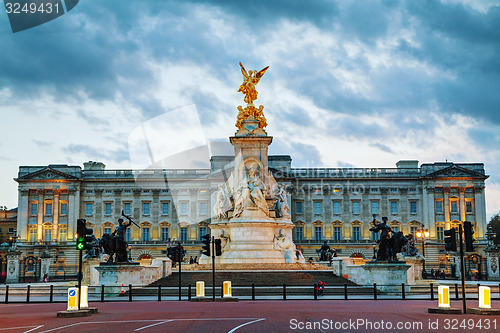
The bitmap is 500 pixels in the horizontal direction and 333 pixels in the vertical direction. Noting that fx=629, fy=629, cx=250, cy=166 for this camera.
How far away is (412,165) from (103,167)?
182ft

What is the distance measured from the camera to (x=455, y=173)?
105500 mm

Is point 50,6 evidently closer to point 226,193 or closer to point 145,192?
point 226,193

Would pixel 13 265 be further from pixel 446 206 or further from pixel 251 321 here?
pixel 446 206

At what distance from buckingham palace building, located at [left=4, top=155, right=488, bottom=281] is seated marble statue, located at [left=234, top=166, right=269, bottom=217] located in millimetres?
52698

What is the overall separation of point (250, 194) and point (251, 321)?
104 feet

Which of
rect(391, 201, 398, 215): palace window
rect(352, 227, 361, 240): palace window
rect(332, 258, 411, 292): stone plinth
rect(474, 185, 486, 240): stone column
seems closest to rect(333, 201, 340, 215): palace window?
rect(352, 227, 361, 240): palace window

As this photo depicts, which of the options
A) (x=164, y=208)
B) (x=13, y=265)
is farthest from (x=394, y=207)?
(x=13, y=265)

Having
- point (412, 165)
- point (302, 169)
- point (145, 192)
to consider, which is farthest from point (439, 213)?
point (145, 192)

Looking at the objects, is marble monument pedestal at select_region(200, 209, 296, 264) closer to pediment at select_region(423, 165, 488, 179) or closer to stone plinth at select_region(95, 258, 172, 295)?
stone plinth at select_region(95, 258, 172, 295)

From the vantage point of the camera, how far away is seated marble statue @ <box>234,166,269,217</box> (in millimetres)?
50250

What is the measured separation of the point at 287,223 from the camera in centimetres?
5125

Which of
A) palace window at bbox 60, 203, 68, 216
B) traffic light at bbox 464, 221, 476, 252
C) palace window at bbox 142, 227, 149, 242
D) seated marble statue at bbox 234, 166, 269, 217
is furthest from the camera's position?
palace window at bbox 60, 203, 68, 216

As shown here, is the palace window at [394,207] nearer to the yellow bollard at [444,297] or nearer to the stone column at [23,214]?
the stone column at [23,214]

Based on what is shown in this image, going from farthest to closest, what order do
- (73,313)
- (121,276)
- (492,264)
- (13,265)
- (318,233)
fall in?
(318,233), (492,264), (13,265), (121,276), (73,313)
